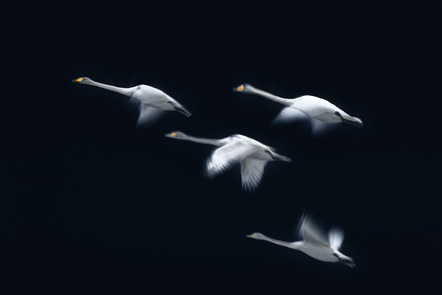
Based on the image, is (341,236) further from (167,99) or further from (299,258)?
(299,258)

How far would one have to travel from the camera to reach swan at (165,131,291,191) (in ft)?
20.9

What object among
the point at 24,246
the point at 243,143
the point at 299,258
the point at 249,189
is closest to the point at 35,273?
the point at 24,246

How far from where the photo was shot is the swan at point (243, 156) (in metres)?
6.37

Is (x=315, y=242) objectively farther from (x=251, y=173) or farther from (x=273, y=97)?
(x=273, y=97)

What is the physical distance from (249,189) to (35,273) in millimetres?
4726

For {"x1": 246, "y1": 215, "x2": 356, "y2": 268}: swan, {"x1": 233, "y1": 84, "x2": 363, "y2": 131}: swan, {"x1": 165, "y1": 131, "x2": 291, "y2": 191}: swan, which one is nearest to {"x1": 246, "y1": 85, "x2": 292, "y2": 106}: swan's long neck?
{"x1": 233, "y1": 84, "x2": 363, "y2": 131}: swan

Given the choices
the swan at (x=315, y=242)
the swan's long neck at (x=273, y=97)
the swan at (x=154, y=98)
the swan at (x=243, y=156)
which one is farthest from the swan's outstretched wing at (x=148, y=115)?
the swan at (x=315, y=242)

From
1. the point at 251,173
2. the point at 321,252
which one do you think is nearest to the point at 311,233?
the point at 321,252

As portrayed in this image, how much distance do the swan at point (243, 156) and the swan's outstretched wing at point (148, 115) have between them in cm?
34

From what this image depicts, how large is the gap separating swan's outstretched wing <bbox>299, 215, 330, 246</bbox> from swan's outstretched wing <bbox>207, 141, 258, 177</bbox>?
0.89 meters

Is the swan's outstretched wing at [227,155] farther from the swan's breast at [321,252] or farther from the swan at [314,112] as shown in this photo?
the swan's breast at [321,252]

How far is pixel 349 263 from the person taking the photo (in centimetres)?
693

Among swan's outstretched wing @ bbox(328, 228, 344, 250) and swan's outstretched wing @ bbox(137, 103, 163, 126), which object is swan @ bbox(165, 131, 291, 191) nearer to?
swan's outstretched wing @ bbox(137, 103, 163, 126)

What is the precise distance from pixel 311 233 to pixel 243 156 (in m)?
1.13
